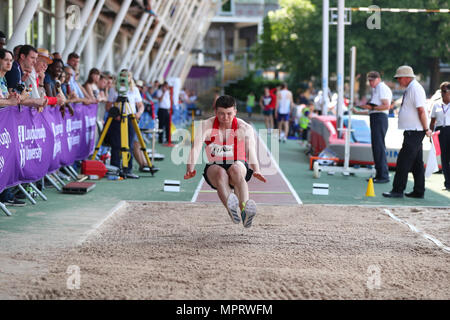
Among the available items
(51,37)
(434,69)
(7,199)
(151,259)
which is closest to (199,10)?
(434,69)

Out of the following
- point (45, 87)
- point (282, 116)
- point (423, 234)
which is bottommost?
point (423, 234)

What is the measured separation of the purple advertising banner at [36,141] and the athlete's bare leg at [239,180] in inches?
127

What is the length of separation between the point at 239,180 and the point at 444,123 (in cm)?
675

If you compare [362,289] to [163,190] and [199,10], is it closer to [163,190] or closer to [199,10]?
[163,190]

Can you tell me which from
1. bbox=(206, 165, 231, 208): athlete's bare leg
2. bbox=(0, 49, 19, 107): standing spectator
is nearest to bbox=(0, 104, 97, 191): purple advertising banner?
bbox=(0, 49, 19, 107): standing spectator

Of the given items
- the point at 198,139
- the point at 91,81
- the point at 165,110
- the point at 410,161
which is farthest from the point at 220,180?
the point at 165,110

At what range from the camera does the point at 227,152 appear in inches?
315

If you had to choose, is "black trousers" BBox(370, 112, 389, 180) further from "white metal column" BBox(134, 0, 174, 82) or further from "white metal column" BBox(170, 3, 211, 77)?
"white metal column" BBox(170, 3, 211, 77)

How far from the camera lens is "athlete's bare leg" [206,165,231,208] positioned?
760cm

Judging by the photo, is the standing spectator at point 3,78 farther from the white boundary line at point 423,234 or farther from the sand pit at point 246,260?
the white boundary line at point 423,234

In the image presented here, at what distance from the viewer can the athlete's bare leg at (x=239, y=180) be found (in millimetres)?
7529

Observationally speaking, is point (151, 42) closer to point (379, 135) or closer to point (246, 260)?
point (379, 135)

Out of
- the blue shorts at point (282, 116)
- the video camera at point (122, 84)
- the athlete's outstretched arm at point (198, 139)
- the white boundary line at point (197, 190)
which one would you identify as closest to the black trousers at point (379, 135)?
the white boundary line at point (197, 190)

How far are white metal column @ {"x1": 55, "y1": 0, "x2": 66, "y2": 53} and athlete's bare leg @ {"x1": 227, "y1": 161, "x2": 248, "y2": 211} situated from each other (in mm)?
12863
